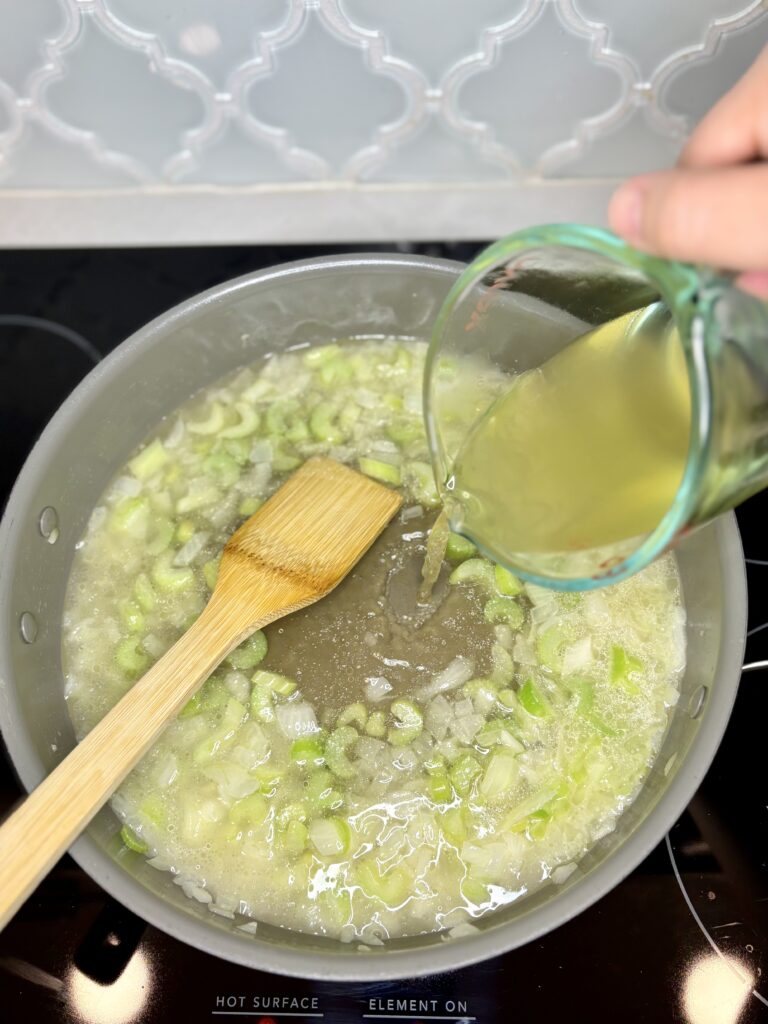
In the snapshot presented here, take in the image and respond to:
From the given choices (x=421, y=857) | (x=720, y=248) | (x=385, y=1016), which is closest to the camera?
(x=720, y=248)

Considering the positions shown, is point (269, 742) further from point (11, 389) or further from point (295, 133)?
point (295, 133)

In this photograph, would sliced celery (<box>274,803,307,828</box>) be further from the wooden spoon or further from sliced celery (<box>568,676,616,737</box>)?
sliced celery (<box>568,676,616,737</box>)

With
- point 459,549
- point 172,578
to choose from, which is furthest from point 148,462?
point 459,549

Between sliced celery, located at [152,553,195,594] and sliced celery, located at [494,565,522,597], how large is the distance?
534 mm

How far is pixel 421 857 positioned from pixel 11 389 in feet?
3.74

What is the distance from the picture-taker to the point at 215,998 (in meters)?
1.20

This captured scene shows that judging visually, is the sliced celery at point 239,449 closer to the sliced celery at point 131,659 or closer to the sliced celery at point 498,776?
the sliced celery at point 131,659

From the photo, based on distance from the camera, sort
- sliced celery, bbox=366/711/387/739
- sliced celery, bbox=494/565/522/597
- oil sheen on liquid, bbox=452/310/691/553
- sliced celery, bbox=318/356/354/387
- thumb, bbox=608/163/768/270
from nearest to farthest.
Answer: thumb, bbox=608/163/768/270
oil sheen on liquid, bbox=452/310/691/553
sliced celery, bbox=366/711/387/739
sliced celery, bbox=494/565/522/597
sliced celery, bbox=318/356/354/387

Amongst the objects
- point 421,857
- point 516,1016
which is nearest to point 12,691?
point 421,857

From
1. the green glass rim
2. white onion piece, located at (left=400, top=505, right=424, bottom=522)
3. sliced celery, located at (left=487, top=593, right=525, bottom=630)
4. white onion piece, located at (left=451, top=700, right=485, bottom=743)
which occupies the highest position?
the green glass rim

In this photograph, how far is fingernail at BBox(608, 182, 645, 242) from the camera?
0.88 m

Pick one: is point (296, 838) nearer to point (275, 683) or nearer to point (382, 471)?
point (275, 683)

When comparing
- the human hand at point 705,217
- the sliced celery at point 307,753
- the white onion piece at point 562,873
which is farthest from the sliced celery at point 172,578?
the human hand at point 705,217

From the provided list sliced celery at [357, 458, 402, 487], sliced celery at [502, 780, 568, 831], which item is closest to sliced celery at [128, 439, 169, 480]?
sliced celery at [357, 458, 402, 487]
